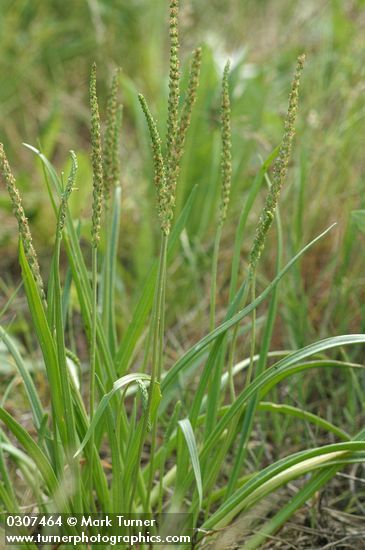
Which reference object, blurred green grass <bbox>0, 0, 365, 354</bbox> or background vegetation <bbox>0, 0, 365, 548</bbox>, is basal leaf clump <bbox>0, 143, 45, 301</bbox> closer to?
background vegetation <bbox>0, 0, 365, 548</bbox>

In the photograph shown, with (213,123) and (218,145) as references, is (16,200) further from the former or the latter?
(213,123)

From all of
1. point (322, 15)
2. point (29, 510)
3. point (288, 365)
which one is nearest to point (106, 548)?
point (29, 510)

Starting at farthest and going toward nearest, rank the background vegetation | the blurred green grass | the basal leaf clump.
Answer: the blurred green grass
the background vegetation
the basal leaf clump

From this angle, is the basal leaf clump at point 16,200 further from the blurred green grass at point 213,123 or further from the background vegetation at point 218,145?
the blurred green grass at point 213,123

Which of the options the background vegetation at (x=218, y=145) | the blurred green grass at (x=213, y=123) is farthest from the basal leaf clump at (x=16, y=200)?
the blurred green grass at (x=213, y=123)

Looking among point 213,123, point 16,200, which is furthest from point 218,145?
point 16,200

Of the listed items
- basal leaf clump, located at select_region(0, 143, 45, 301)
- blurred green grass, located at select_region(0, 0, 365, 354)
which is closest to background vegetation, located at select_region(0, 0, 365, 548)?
blurred green grass, located at select_region(0, 0, 365, 354)

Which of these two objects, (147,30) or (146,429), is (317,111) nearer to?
(147,30)

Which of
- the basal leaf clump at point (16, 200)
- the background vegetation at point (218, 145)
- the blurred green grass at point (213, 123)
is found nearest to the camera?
the basal leaf clump at point (16, 200)

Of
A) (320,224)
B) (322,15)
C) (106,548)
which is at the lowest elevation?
(106,548)
